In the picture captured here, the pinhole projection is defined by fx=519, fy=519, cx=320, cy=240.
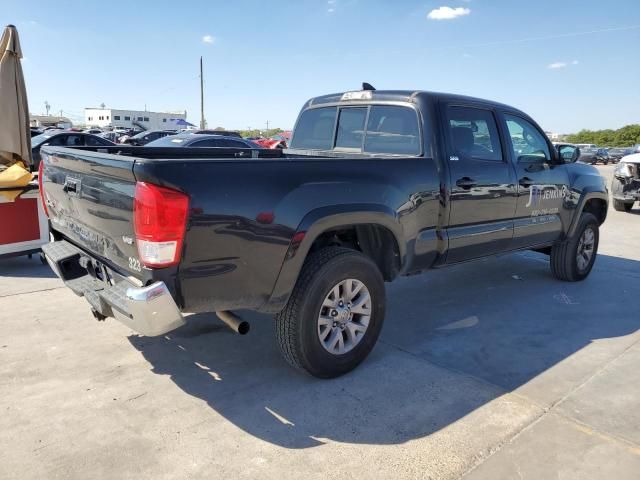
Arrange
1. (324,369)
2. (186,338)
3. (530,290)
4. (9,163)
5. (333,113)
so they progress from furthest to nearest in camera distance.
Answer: (9,163)
(530,290)
(333,113)
(186,338)
(324,369)

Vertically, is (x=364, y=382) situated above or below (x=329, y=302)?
below

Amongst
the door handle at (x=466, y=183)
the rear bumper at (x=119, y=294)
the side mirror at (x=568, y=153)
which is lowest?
the rear bumper at (x=119, y=294)

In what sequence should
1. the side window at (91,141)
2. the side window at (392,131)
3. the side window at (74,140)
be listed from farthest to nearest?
the side window at (91,141), the side window at (74,140), the side window at (392,131)

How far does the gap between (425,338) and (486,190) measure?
1358 mm

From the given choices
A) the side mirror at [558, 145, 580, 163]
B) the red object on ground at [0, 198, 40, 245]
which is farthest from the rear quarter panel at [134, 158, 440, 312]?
the red object on ground at [0, 198, 40, 245]

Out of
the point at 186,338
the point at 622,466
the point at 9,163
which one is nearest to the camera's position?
the point at 622,466

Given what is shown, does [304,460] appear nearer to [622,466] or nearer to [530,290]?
[622,466]

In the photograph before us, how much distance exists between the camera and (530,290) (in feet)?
18.7

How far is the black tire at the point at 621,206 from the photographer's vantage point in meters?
12.1

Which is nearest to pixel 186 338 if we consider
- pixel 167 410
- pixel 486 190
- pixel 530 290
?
pixel 167 410

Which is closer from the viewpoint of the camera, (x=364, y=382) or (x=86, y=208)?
(x=86, y=208)

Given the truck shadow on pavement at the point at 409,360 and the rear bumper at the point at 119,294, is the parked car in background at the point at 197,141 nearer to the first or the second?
the truck shadow on pavement at the point at 409,360

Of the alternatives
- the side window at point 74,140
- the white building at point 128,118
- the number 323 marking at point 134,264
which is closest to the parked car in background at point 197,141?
the side window at point 74,140

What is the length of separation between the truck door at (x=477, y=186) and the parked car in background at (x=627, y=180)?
848cm
